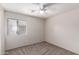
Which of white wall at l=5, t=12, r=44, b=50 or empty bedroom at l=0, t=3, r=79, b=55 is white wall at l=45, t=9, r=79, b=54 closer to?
empty bedroom at l=0, t=3, r=79, b=55

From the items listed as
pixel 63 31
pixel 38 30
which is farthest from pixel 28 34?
pixel 63 31

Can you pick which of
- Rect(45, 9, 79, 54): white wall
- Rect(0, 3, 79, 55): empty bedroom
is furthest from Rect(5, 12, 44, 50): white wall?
Rect(45, 9, 79, 54): white wall

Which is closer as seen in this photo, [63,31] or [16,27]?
[16,27]

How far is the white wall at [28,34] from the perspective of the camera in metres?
0.91

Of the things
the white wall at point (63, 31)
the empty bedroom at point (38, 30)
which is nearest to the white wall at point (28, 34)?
the empty bedroom at point (38, 30)

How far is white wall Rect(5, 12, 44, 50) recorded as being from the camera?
35.7 inches

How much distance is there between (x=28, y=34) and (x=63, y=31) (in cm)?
64

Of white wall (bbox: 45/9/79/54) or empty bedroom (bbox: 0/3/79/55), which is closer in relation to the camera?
empty bedroom (bbox: 0/3/79/55)

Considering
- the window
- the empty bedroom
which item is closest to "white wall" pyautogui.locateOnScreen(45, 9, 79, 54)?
the empty bedroom

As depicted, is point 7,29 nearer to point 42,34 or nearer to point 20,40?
point 20,40

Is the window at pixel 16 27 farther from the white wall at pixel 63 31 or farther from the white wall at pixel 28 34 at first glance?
the white wall at pixel 63 31

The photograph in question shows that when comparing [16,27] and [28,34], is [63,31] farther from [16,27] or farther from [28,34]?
[16,27]

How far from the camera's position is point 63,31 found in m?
1.07
